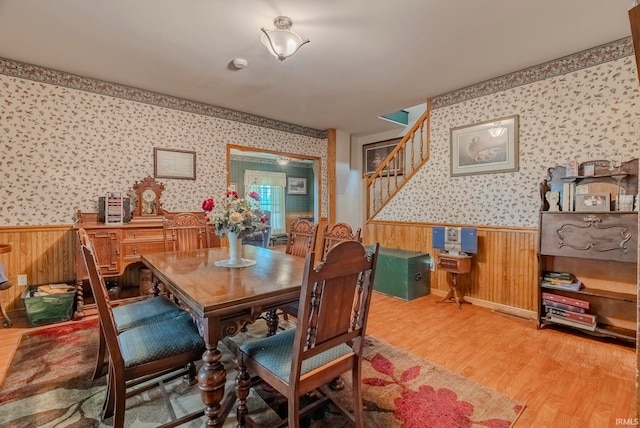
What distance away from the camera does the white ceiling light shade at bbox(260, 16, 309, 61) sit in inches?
90.9

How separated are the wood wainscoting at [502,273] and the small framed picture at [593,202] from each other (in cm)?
54

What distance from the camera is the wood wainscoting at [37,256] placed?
3.14 meters

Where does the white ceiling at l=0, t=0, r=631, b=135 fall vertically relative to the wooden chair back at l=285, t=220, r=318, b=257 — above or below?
above

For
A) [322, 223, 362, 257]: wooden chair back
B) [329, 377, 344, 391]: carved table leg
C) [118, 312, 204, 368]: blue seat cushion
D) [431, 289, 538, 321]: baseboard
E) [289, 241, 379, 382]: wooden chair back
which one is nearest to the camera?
[289, 241, 379, 382]: wooden chair back

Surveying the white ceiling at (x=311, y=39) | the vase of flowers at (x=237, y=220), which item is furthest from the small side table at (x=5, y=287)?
the vase of flowers at (x=237, y=220)

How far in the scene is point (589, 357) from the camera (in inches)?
93.6

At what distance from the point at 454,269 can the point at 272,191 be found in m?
6.00

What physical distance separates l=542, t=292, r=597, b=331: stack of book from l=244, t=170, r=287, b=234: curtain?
6.56m

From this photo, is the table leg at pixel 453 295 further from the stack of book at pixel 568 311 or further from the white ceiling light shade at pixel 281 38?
the white ceiling light shade at pixel 281 38

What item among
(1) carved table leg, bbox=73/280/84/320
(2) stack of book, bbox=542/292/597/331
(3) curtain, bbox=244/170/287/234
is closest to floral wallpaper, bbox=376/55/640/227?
(2) stack of book, bbox=542/292/597/331

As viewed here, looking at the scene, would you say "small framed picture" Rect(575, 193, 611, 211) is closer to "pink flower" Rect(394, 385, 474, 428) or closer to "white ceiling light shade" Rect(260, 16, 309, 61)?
"pink flower" Rect(394, 385, 474, 428)

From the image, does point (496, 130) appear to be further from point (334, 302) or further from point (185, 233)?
point (185, 233)

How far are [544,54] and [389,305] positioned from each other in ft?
10.3

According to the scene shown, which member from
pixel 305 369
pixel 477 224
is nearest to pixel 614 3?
pixel 477 224
